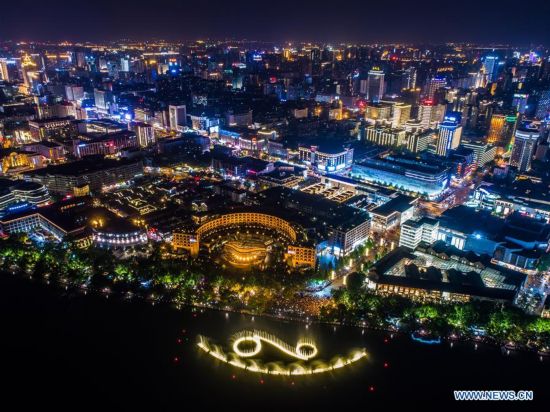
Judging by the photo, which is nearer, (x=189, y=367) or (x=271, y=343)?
(x=189, y=367)

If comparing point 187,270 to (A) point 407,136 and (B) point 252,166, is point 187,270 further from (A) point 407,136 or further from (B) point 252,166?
(A) point 407,136

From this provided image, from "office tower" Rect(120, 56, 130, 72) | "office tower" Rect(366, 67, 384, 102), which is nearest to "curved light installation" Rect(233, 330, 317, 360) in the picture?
"office tower" Rect(366, 67, 384, 102)

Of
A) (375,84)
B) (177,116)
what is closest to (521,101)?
(375,84)

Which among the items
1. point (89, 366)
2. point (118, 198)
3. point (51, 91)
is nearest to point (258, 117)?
point (118, 198)

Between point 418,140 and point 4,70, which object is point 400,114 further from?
point 4,70

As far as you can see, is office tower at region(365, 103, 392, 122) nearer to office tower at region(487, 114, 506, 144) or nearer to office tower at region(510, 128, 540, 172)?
office tower at region(487, 114, 506, 144)

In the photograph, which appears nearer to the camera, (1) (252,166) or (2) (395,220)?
(2) (395,220)

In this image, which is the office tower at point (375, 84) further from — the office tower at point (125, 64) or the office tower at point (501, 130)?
the office tower at point (125, 64)
